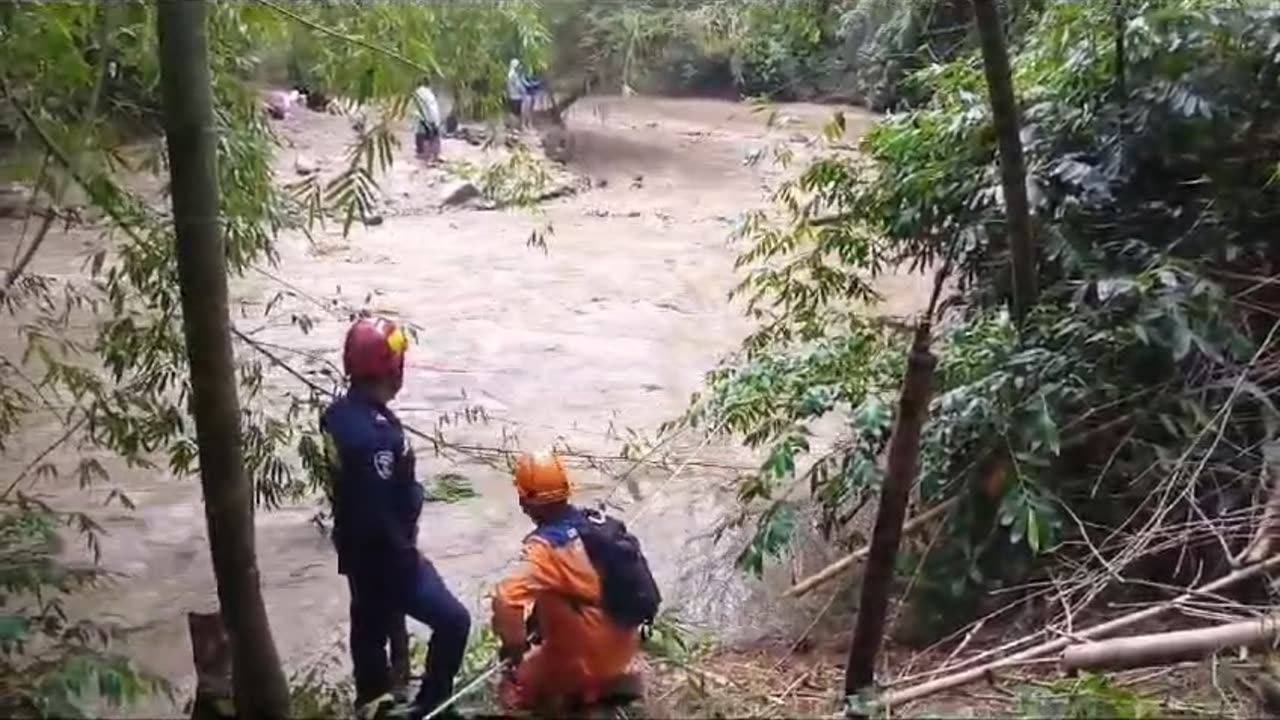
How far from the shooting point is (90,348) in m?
4.11

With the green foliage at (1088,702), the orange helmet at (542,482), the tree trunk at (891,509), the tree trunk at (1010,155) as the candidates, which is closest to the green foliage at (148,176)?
the orange helmet at (542,482)

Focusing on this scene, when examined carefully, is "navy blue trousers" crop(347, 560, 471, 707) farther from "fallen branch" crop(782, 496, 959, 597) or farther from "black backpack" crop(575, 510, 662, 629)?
"fallen branch" crop(782, 496, 959, 597)

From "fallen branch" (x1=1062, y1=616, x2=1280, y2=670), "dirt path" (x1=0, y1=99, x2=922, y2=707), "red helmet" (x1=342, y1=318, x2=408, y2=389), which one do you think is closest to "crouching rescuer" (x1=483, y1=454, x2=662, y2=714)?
"red helmet" (x1=342, y1=318, x2=408, y2=389)

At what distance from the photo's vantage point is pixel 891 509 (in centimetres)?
273

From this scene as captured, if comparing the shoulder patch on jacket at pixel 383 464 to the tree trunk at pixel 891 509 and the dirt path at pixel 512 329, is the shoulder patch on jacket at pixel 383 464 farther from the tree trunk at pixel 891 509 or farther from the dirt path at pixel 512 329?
the tree trunk at pixel 891 509

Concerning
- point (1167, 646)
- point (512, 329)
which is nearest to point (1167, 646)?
point (1167, 646)

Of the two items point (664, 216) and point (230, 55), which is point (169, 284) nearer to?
point (230, 55)

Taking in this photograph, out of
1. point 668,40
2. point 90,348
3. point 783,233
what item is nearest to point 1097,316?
point 783,233

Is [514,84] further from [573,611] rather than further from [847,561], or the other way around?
[573,611]

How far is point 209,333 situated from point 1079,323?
2.61m

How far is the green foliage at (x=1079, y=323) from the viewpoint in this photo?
3.87m

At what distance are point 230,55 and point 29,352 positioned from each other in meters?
1.06

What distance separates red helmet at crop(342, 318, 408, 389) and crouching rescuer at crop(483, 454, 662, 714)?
0.54 meters

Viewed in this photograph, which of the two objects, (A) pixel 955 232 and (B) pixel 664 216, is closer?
(A) pixel 955 232
